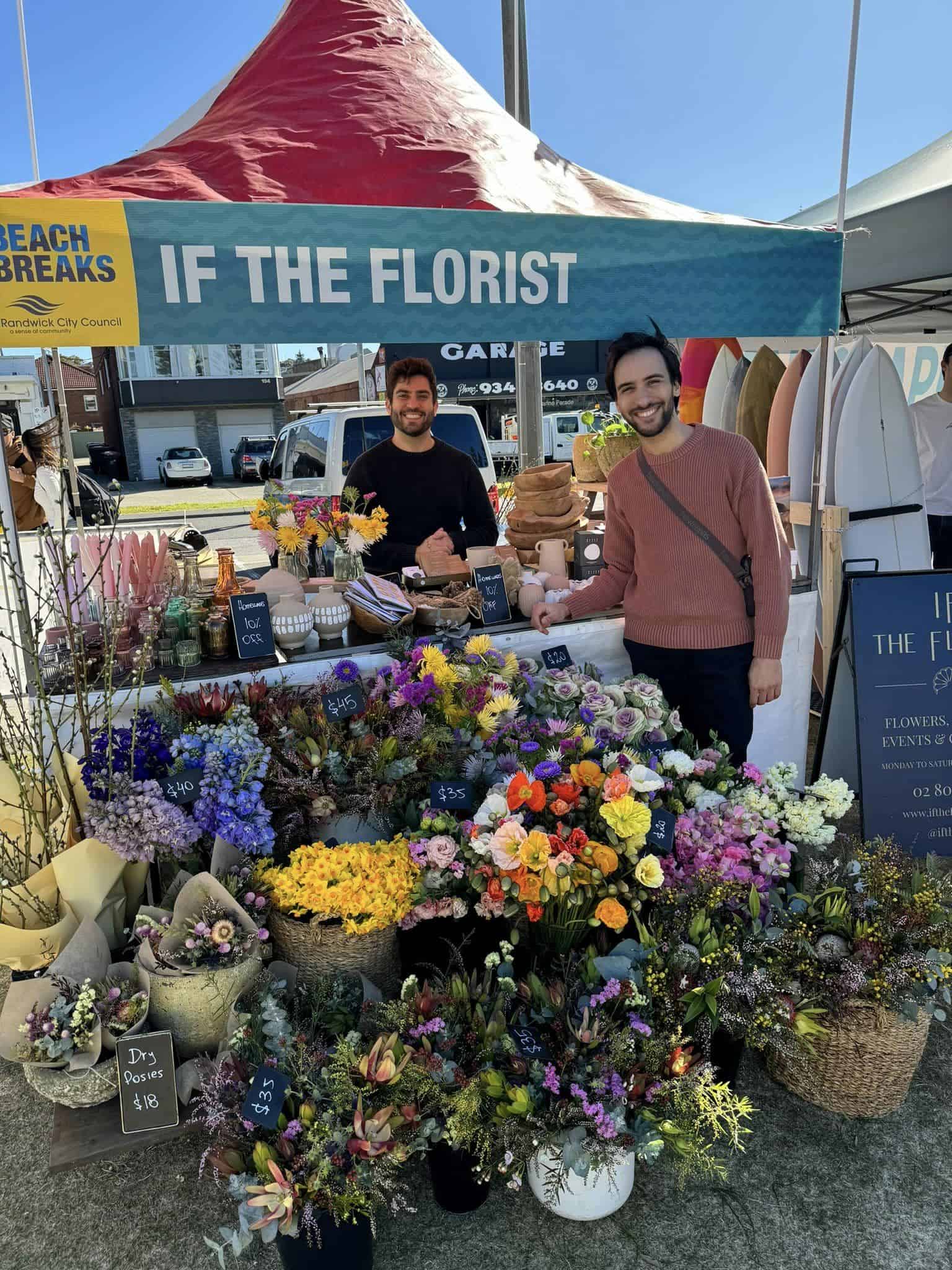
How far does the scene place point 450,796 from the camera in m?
1.88

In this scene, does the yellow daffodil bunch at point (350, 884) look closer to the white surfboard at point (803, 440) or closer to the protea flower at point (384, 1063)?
the protea flower at point (384, 1063)

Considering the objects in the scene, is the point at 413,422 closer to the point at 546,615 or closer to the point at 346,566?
the point at 346,566

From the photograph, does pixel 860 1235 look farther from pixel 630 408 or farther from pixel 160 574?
pixel 160 574

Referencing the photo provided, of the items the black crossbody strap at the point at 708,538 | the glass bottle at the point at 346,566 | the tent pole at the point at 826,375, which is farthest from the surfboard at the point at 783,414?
the glass bottle at the point at 346,566

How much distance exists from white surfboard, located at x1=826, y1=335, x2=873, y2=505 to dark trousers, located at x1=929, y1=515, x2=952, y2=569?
0.76 m

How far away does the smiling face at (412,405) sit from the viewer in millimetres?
3117

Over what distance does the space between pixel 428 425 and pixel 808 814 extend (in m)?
2.03

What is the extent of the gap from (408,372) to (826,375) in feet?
4.90

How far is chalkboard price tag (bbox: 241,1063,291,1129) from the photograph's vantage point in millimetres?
1390

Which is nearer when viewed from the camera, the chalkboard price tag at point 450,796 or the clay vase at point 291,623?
the chalkboard price tag at point 450,796

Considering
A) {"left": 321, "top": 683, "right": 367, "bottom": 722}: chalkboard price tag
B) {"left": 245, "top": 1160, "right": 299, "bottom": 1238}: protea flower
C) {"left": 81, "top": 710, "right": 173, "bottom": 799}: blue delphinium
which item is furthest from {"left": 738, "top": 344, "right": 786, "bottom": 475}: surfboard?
{"left": 245, "top": 1160, "right": 299, "bottom": 1238}: protea flower

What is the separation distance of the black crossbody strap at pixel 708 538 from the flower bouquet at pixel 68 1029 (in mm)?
1740

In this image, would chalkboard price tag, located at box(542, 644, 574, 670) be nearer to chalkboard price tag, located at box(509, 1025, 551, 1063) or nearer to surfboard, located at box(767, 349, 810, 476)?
chalkboard price tag, located at box(509, 1025, 551, 1063)

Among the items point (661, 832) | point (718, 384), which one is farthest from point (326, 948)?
point (718, 384)
